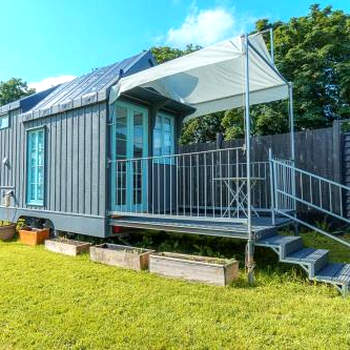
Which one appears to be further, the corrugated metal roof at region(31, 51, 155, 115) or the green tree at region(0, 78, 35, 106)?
the green tree at region(0, 78, 35, 106)

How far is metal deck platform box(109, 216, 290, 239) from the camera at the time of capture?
13.7 feet

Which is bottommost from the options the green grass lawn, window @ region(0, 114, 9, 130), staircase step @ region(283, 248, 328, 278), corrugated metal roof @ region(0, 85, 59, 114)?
the green grass lawn

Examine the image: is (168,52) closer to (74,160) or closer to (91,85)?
(91,85)

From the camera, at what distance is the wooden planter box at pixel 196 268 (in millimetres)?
3758

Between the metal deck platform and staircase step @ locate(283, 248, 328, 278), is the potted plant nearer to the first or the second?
the metal deck platform

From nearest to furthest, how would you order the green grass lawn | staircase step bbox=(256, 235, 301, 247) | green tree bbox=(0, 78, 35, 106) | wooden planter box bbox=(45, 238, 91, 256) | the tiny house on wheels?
the green grass lawn
staircase step bbox=(256, 235, 301, 247)
the tiny house on wheels
wooden planter box bbox=(45, 238, 91, 256)
green tree bbox=(0, 78, 35, 106)

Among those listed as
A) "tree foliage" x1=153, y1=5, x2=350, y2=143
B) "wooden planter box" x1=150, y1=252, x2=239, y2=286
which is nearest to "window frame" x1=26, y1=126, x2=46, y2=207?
"wooden planter box" x1=150, y1=252, x2=239, y2=286

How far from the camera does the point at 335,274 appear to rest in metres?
3.78

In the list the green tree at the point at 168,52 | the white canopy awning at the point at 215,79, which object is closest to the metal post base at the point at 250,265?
the white canopy awning at the point at 215,79

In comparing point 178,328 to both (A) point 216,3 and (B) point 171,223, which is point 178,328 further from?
(A) point 216,3

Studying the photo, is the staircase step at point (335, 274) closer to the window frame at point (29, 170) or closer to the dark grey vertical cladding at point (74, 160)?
the dark grey vertical cladding at point (74, 160)

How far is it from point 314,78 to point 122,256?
10921 millimetres

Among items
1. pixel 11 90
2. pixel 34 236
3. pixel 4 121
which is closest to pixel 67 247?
pixel 34 236

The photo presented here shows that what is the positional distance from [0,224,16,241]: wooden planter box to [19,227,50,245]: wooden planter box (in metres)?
0.53
